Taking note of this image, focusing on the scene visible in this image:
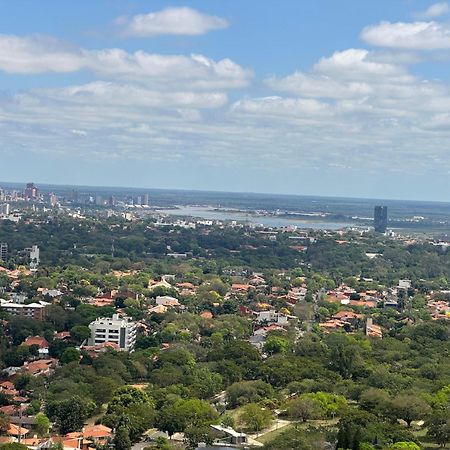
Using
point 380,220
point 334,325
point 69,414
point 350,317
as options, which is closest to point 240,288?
point 350,317

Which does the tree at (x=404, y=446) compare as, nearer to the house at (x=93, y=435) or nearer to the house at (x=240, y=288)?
the house at (x=93, y=435)

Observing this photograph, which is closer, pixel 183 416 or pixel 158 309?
pixel 183 416

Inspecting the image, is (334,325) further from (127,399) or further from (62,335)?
(127,399)

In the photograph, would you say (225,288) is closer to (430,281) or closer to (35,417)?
(430,281)

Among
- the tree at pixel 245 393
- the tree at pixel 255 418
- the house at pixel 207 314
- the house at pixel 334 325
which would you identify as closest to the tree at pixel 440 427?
the tree at pixel 255 418

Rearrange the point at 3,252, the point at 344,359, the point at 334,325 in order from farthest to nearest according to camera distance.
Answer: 1. the point at 3,252
2. the point at 334,325
3. the point at 344,359

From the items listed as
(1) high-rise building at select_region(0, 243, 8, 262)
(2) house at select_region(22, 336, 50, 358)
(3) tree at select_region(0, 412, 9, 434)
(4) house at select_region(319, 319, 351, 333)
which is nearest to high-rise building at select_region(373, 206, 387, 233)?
(1) high-rise building at select_region(0, 243, 8, 262)
